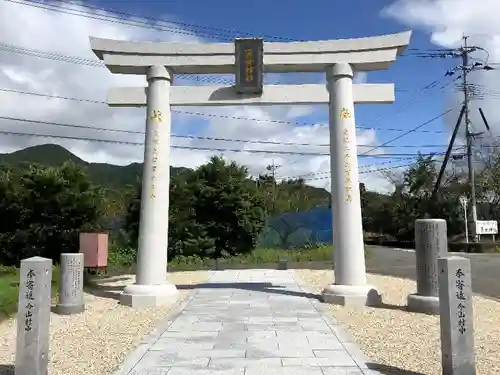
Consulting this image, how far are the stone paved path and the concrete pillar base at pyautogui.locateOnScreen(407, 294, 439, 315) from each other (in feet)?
6.12

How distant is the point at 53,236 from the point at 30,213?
161cm

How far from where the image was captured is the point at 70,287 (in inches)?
379

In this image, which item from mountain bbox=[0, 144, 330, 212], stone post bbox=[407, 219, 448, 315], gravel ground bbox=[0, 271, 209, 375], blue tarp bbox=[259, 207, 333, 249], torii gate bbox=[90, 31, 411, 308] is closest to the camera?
gravel ground bbox=[0, 271, 209, 375]

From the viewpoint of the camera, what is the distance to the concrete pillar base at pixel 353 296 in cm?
1011

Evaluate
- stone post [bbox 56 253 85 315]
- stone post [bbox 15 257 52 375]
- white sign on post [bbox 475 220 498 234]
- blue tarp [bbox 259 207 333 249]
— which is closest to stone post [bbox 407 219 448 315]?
stone post [bbox 56 253 85 315]

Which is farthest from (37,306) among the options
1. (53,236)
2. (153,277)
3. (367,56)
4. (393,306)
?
(53,236)

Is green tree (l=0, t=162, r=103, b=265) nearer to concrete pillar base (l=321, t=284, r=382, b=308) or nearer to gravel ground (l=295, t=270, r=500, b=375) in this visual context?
concrete pillar base (l=321, t=284, r=382, b=308)

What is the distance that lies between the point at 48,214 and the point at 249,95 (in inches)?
522

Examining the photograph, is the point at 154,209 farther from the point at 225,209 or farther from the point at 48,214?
the point at 225,209

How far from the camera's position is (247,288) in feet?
41.9

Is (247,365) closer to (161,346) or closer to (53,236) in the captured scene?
(161,346)

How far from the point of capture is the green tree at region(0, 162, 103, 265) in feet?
67.4

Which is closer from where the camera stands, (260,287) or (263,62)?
(263,62)

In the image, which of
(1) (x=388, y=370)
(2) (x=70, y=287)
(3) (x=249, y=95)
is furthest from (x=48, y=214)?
(1) (x=388, y=370)
